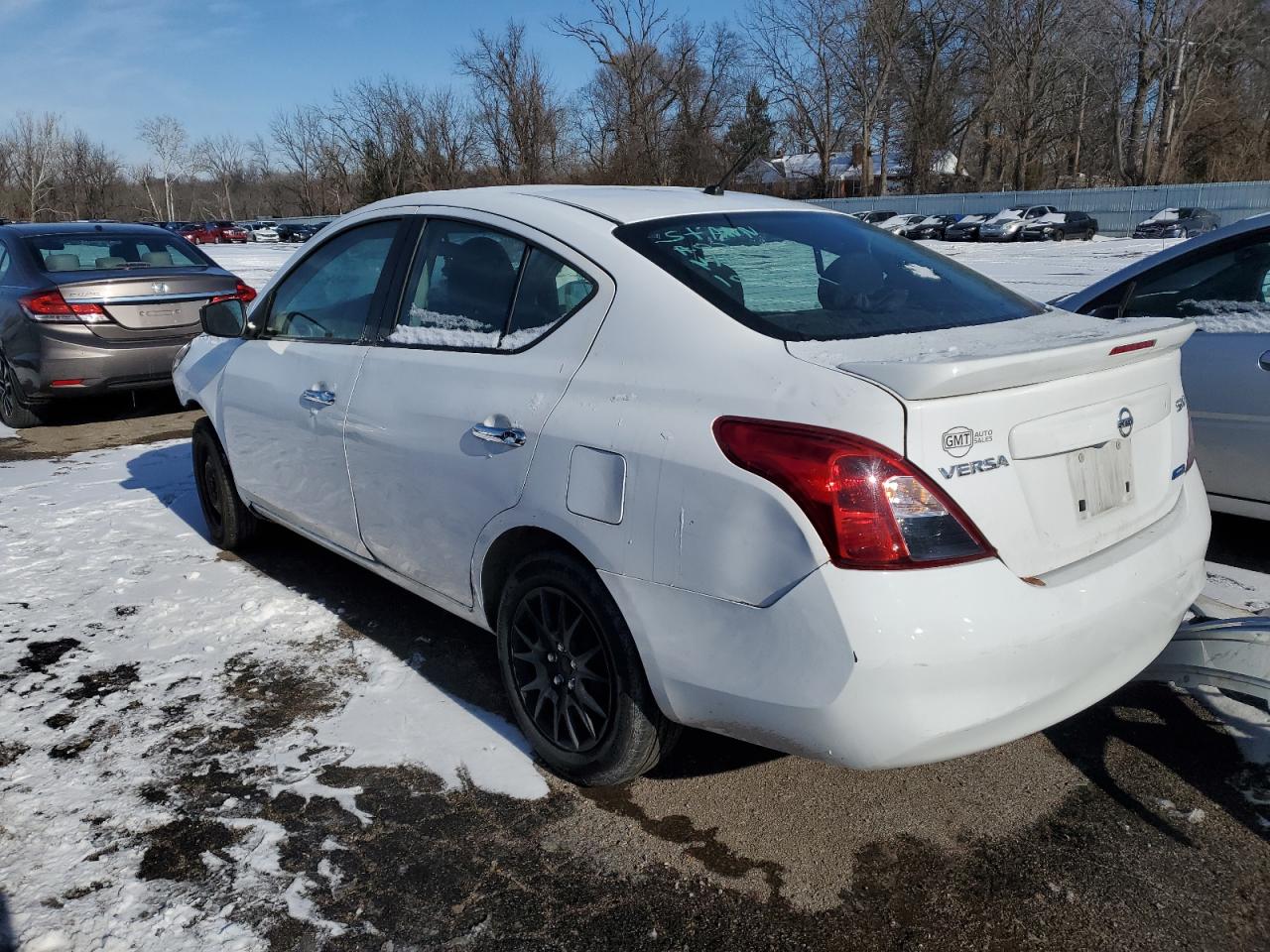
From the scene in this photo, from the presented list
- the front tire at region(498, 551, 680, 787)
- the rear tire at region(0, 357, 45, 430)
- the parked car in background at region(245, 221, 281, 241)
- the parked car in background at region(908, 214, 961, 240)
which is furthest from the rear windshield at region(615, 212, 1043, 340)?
the parked car in background at region(245, 221, 281, 241)

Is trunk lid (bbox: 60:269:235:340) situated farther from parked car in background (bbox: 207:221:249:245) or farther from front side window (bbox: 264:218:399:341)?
parked car in background (bbox: 207:221:249:245)

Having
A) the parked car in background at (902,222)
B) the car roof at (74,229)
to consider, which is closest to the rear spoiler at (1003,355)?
the car roof at (74,229)

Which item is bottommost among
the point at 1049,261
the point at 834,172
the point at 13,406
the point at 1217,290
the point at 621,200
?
the point at 1049,261

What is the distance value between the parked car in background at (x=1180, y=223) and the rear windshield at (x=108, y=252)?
32762 mm

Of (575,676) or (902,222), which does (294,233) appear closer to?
(902,222)

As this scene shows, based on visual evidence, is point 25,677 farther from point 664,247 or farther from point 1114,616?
point 1114,616

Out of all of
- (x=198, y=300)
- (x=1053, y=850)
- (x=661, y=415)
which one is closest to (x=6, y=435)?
(x=198, y=300)

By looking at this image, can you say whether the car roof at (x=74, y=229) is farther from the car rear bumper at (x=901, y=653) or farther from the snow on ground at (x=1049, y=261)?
the snow on ground at (x=1049, y=261)

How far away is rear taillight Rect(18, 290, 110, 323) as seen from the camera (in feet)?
24.0

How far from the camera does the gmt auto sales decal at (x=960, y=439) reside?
205 cm

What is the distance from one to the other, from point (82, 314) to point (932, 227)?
134 feet

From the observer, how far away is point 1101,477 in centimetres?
236

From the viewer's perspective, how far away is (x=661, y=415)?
2.34 metres

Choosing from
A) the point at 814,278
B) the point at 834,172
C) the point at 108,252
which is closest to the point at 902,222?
the point at 834,172
